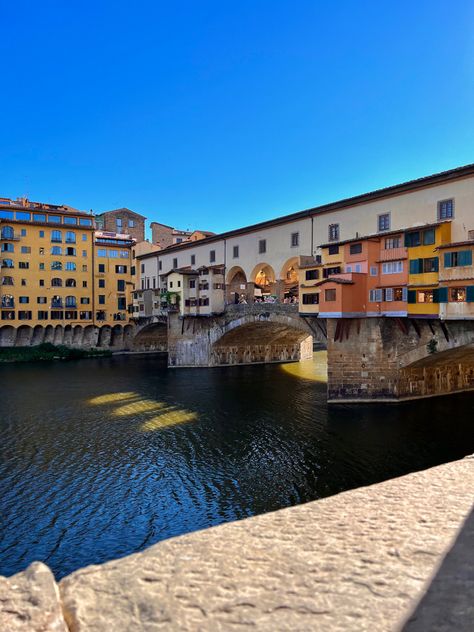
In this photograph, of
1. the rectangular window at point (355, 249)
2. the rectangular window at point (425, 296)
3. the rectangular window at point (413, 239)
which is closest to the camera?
the rectangular window at point (425, 296)

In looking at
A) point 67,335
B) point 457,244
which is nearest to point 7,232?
point 67,335

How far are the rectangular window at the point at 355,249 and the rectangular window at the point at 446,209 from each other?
16.2 feet

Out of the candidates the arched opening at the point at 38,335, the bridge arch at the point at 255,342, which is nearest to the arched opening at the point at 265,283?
the bridge arch at the point at 255,342

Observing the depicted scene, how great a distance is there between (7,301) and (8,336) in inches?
181

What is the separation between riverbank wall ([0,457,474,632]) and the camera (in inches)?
146

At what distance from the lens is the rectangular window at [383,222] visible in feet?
94.7

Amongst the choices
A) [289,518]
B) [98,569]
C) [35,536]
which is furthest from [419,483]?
[35,536]

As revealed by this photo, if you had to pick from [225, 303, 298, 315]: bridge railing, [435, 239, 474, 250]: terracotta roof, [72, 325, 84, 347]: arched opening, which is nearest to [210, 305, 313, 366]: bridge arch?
[225, 303, 298, 315]: bridge railing

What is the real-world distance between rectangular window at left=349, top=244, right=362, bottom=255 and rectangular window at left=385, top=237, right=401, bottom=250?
5.44ft

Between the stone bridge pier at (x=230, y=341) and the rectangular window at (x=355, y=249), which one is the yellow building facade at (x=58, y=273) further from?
the rectangular window at (x=355, y=249)

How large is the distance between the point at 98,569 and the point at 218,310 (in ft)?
134

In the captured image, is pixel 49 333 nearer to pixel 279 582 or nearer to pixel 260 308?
pixel 260 308

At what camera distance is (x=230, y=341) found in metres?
48.4

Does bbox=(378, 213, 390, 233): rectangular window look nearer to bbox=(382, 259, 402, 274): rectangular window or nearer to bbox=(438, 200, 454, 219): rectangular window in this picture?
bbox=(382, 259, 402, 274): rectangular window
